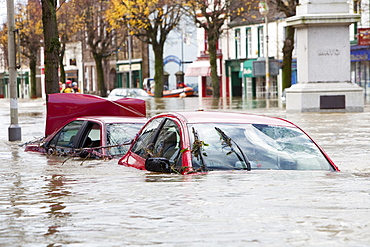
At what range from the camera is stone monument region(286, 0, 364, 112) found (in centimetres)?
2958

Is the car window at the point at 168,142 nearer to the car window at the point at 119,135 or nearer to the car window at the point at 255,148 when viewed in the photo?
the car window at the point at 255,148

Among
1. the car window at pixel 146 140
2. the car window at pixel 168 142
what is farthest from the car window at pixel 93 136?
the car window at pixel 168 142

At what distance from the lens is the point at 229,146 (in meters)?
9.33

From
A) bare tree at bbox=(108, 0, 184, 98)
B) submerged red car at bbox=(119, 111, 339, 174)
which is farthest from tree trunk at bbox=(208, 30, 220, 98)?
submerged red car at bbox=(119, 111, 339, 174)

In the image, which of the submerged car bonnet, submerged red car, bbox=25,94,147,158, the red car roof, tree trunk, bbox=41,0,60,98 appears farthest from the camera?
tree trunk, bbox=41,0,60,98

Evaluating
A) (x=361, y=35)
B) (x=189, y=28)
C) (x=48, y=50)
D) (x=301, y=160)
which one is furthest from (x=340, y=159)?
(x=189, y=28)

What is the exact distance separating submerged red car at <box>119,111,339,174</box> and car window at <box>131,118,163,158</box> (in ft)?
0.25

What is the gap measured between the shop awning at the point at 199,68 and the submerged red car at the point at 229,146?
68026 millimetres

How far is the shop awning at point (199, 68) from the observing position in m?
78.2

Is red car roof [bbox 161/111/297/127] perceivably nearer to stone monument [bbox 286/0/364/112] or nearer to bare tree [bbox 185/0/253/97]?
stone monument [bbox 286/0/364/112]

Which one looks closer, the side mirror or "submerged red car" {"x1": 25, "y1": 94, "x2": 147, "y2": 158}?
the side mirror

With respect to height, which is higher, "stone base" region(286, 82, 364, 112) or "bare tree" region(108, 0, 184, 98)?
"bare tree" region(108, 0, 184, 98)

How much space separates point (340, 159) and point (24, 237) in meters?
8.81

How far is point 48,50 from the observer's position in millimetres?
23250
